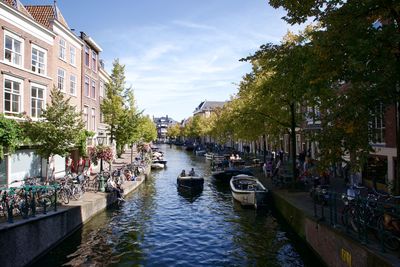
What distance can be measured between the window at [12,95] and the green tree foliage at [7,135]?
2.55 metres

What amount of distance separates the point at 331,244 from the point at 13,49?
71.4 ft

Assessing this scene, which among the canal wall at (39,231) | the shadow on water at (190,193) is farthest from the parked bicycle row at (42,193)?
the shadow on water at (190,193)

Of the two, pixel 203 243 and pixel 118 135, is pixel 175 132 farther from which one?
pixel 203 243

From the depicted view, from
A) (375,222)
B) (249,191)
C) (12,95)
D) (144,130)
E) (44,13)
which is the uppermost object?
(44,13)

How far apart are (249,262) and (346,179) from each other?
49.6ft

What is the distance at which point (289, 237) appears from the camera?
15961mm

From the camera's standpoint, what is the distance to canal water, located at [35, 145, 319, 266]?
1321 cm

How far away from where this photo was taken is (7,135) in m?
18.5

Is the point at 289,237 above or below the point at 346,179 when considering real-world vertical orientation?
below

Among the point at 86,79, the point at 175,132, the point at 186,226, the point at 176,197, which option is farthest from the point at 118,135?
the point at 175,132

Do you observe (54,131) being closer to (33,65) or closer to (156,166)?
(33,65)

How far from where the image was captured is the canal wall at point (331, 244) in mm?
8648

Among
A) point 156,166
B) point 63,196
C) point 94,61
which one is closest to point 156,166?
point 156,166

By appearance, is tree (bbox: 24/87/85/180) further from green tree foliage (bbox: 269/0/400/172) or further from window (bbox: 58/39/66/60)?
green tree foliage (bbox: 269/0/400/172)
